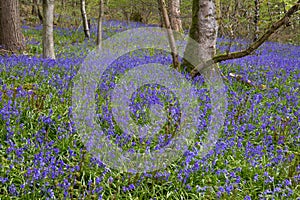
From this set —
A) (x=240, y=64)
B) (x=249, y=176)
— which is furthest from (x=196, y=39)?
(x=249, y=176)

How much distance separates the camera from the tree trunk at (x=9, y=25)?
29.6 ft

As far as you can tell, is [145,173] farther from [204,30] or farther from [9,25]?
[9,25]

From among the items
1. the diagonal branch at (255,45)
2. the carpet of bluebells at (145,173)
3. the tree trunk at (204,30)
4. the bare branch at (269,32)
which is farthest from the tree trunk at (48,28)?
the bare branch at (269,32)

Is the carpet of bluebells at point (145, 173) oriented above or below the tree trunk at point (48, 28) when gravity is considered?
below

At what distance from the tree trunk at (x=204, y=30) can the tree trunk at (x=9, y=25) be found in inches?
192

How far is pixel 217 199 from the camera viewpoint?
3232mm

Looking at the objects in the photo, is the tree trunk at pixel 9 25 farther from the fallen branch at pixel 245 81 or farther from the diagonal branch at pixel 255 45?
the fallen branch at pixel 245 81

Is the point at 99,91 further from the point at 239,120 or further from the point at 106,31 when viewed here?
the point at 106,31

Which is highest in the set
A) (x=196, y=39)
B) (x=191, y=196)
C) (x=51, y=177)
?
(x=196, y=39)

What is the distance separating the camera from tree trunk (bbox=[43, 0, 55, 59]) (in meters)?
8.10

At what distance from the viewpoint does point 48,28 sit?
828 cm

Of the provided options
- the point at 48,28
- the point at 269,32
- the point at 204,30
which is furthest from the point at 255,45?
the point at 48,28

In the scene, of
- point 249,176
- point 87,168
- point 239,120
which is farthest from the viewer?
point 239,120

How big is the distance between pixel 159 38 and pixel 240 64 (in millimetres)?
4127
